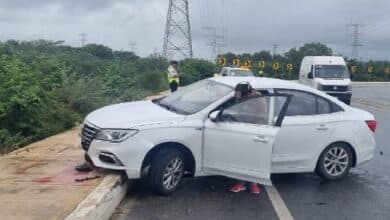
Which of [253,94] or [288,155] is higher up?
[253,94]

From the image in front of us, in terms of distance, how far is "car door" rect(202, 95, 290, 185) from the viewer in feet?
25.0

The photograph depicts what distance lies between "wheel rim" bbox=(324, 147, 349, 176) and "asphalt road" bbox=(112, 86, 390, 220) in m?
0.20

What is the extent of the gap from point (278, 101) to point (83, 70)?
1979cm

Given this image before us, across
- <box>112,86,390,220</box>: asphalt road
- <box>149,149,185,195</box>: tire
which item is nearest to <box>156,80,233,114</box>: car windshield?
<box>149,149,185,195</box>: tire

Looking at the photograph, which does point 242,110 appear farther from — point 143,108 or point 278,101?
point 143,108

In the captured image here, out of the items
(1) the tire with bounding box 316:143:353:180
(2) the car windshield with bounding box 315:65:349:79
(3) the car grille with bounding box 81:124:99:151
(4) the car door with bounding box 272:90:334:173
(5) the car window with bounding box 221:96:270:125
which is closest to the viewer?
(3) the car grille with bounding box 81:124:99:151

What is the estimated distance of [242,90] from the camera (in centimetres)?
816

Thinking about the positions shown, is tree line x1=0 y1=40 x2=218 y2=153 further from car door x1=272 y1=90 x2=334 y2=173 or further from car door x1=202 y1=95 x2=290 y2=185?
car door x1=272 y1=90 x2=334 y2=173

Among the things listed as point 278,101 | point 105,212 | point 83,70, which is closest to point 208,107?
point 278,101

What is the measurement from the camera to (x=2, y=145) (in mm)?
10078

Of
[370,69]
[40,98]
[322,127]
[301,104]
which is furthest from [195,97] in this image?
[370,69]

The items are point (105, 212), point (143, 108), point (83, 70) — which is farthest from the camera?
point (83, 70)

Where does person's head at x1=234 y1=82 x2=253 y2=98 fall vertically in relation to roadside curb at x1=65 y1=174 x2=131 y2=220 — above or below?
above

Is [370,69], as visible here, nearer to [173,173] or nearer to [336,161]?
[336,161]
